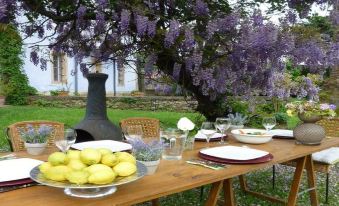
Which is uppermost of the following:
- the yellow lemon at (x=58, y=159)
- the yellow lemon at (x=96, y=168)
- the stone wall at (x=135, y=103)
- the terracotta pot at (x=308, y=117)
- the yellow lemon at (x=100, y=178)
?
the terracotta pot at (x=308, y=117)

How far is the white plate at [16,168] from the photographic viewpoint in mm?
1834

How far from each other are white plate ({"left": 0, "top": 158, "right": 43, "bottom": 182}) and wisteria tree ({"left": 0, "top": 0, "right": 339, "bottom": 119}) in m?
2.17

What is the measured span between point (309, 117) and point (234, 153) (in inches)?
37.4

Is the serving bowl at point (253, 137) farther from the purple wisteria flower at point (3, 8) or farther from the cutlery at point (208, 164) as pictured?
the purple wisteria flower at point (3, 8)

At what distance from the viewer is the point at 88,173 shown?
1.63 m

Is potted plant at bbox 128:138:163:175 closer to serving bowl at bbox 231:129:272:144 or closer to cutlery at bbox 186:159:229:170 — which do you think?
cutlery at bbox 186:159:229:170

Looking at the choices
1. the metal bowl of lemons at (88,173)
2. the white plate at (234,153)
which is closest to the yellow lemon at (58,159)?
Answer: the metal bowl of lemons at (88,173)

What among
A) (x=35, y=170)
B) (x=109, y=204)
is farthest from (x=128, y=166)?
(x=35, y=170)

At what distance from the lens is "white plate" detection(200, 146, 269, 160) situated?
239cm

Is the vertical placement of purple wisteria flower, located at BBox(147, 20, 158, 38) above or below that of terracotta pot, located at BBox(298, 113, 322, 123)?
above

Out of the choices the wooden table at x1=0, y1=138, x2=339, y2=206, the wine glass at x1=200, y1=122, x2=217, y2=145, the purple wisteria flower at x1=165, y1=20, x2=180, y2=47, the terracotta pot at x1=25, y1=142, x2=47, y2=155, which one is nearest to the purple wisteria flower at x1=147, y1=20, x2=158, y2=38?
the purple wisteria flower at x1=165, y1=20, x2=180, y2=47

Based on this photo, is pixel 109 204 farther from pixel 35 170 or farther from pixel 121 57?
pixel 121 57

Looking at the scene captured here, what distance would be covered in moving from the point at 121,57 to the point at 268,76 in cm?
184

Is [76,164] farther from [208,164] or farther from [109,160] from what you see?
[208,164]
